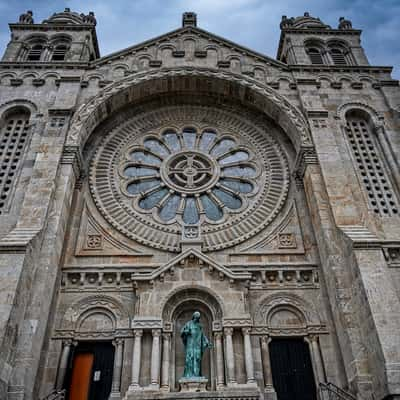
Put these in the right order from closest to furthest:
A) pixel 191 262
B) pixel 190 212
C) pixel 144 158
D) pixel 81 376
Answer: pixel 81 376, pixel 191 262, pixel 190 212, pixel 144 158

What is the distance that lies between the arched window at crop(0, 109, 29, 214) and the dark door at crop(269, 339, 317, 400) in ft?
30.6

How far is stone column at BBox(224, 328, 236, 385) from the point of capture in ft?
33.5

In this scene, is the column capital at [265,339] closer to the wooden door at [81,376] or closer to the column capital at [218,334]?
the column capital at [218,334]

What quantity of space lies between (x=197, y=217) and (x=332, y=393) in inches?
273

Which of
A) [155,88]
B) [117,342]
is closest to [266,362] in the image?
[117,342]

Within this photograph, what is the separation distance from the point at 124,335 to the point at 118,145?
25.2ft

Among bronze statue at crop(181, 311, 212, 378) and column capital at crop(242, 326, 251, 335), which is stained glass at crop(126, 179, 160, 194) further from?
column capital at crop(242, 326, 251, 335)

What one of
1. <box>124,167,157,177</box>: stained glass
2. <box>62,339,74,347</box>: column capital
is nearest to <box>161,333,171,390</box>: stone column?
<box>62,339,74,347</box>: column capital

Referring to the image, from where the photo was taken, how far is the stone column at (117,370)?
1040cm

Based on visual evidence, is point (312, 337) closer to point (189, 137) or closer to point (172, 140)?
point (189, 137)

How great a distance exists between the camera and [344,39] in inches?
779

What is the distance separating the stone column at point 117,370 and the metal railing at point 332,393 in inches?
204

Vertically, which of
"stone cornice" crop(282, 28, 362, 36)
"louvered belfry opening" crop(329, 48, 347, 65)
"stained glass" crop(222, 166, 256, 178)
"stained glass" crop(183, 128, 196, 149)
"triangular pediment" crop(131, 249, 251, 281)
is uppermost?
"stone cornice" crop(282, 28, 362, 36)

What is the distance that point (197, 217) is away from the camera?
47.4ft
